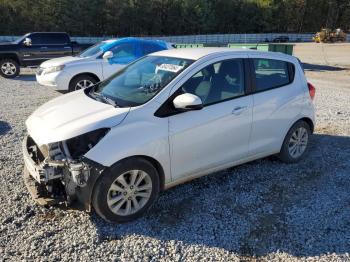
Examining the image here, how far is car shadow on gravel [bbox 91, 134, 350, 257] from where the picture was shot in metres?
3.53

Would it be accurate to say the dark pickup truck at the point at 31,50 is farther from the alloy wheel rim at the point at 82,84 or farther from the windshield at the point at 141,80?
the windshield at the point at 141,80

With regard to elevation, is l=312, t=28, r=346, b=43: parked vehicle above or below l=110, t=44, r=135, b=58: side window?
below

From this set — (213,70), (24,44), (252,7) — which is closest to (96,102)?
(213,70)

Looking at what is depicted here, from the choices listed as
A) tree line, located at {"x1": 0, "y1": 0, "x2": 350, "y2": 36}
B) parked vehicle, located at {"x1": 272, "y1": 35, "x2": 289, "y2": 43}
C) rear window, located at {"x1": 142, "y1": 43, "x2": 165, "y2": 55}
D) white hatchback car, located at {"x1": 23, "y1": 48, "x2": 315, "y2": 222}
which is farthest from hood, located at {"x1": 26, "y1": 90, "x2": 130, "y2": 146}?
parked vehicle, located at {"x1": 272, "y1": 35, "x2": 289, "y2": 43}

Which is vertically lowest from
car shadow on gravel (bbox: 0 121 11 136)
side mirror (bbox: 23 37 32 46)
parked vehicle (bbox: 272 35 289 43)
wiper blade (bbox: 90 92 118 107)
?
parked vehicle (bbox: 272 35 289 43)

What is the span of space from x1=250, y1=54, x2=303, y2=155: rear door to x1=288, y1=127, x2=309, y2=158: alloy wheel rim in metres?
0.26

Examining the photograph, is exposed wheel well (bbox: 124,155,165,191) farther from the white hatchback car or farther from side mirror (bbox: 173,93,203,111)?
side mirror (bbox: 173,93,203,111)

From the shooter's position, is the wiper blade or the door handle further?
the door handle

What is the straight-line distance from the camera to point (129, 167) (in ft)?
11.7

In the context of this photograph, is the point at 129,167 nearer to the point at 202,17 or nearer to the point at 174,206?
the point at 174,206

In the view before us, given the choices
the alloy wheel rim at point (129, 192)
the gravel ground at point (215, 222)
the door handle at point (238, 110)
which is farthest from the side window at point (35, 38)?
the alloy wheel rim at point (129, 192)

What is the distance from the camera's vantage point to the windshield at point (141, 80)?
4027mm

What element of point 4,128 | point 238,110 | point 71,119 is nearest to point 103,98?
point 71,119

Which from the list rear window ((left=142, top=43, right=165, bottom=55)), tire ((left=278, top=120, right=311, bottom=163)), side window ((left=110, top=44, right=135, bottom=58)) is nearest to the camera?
tire ((left=278, top=120, right=311, bottom=163))
